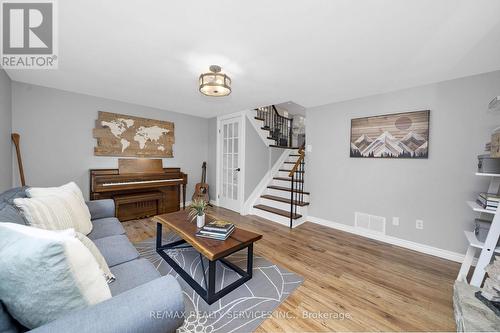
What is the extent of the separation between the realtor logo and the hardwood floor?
2383mm

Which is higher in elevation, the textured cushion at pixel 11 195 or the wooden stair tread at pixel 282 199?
the textured cushion at pixel 11 195

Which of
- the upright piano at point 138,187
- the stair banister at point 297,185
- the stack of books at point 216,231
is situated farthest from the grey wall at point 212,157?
the stack of books at point 216,231

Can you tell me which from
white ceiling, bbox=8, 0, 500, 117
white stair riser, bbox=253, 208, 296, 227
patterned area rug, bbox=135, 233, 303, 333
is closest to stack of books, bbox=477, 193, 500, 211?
white ceiling, bbox=8, 0, 500, 117

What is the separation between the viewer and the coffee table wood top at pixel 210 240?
1.61 m

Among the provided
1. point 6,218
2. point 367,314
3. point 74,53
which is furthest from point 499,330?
point 74,53

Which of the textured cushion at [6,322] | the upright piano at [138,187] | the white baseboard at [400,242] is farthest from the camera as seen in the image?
the upright piano at [138,187]

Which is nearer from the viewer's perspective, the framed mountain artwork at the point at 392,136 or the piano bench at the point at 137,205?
the framed mountain artwork at the point at 392,136

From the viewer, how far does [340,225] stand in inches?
133

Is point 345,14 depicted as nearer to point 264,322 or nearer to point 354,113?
point 354,113

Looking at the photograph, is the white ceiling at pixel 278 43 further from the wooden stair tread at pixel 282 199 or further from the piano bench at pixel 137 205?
the wooden stair tread at pixel 282 199

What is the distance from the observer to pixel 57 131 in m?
3.14

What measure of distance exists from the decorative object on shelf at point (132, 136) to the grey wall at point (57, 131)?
0.12 m

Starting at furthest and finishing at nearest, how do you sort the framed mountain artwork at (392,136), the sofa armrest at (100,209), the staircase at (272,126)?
the staircase at (272,126) < the framed mountain artwork at (392,136) < the sofa armrest at (100,209)

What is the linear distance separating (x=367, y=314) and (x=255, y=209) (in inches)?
106
